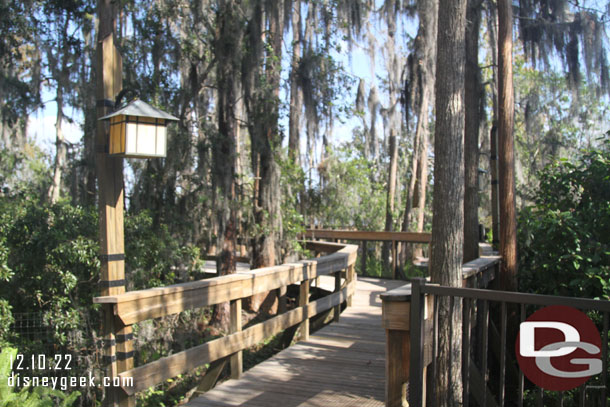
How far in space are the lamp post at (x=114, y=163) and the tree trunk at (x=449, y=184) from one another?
6.61ft

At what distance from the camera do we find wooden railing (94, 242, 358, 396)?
3.76 meters

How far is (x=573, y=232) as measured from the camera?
589cm

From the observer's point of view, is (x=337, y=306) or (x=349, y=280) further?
(x=349, y=280)

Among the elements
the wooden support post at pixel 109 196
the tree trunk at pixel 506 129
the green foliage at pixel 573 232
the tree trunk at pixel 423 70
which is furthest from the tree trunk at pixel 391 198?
Answer: the wooden support post at pixel 109 196

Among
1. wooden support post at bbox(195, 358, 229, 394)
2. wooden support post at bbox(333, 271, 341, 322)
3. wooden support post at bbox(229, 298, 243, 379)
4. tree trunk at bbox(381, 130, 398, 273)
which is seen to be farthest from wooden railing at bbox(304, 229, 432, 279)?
wooden support post at bbox(195, 358, 229, 394)

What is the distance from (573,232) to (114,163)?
182 inches

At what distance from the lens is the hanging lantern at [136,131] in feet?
12.7

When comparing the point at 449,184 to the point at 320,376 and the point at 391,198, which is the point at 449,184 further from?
the point at 391,198

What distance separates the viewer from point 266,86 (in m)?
8.50

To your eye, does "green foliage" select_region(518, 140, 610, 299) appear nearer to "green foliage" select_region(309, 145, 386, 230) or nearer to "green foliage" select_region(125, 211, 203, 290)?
"green foliage" select_region(125, 211, 203, 290)

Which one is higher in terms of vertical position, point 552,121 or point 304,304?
point 552,121

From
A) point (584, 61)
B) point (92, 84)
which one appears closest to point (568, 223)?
point (584, 61)

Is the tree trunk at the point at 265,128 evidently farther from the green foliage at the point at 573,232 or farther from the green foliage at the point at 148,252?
the green foliage at the point at 573,232

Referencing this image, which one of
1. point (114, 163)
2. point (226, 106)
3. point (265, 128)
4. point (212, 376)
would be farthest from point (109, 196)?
point (265, 128)
